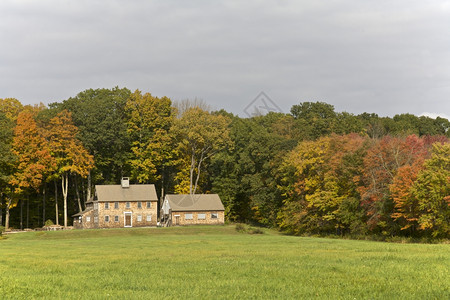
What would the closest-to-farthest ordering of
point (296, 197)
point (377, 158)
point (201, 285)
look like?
1. point (201, 285)
2. point (377, 158)
3. point (296, 197)

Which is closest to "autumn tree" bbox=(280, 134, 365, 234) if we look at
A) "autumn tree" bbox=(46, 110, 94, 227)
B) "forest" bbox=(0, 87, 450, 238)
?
"forest" bbox=(0, 87, 450, 238)

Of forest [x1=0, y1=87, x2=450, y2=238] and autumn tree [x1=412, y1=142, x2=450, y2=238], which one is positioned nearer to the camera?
autumn tree [x1=412, y1=142, x2=450, y2=238]

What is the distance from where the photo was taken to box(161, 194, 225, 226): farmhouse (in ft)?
301

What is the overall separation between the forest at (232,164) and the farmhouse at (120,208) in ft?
10.6

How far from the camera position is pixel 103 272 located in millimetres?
23219

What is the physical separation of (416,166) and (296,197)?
25906 mm

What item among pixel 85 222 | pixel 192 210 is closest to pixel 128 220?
pixel 85 222

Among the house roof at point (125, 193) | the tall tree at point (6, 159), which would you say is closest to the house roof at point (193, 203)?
the house roof at point (125, 193)

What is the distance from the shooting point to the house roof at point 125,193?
293ft

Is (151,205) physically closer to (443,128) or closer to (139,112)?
(139,112)

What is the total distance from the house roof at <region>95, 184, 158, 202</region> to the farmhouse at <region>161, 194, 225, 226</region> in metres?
3.33

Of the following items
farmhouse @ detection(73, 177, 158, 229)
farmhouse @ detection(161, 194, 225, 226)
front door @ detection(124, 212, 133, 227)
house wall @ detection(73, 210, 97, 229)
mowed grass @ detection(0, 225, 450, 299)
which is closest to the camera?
mowed grass @ detection(0, 225, 450, 299)

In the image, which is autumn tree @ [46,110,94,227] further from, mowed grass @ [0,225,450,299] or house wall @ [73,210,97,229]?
mowed grass @ [0,225,450,299]

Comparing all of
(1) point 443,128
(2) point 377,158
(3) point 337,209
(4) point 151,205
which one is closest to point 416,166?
(2) point 377,158
